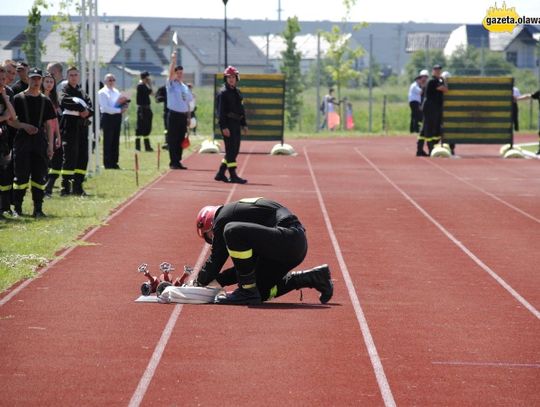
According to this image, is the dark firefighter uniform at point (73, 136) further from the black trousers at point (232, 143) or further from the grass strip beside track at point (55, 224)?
the black trousers at point (232, 143)

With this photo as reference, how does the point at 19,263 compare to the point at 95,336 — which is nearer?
the point at 95,336

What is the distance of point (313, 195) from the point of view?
21.8 metres

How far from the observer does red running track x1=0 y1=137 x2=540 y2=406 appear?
8.15 meters

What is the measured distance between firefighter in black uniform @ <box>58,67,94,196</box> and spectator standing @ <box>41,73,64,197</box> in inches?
8.3

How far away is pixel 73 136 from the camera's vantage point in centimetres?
2020

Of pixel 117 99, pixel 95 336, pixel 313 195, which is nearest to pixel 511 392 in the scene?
pixel 95 336

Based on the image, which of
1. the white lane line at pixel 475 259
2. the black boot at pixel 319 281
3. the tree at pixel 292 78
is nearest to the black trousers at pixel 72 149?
the white lane line at pixel 475 259

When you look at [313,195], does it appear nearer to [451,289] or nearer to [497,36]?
[451,289]

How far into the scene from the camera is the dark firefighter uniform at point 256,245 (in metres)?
10.9

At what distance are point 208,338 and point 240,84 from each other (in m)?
25.3

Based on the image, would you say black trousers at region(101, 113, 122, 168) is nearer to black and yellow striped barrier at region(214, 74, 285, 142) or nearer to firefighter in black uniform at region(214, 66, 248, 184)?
firefighter in black uniform at region(214, 66, 248, 184)

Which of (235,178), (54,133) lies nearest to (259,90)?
(235,178)

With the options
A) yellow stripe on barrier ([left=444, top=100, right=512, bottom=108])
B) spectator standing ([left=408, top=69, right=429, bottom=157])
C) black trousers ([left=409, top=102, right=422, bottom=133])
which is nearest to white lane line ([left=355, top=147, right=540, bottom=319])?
spectator standing ([left=408, top=69, right=429, bottom=157])

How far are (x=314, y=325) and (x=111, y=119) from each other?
17.7 metres
